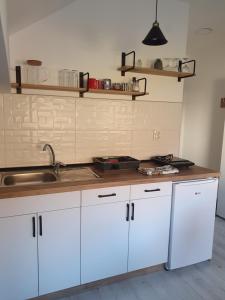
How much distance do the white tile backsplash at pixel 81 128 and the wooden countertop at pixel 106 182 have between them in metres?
0.40

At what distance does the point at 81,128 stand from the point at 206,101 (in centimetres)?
252

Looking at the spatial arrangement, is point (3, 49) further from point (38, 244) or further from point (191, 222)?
point (191, 222)

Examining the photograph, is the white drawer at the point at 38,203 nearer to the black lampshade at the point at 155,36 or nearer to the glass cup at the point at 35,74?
the glass cup at the point at 35,74

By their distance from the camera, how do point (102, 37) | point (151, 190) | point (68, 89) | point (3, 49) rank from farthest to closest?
point (102, 37)
point (68, 89)
point (151, 190)
point (3, 49)

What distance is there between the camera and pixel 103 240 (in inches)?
76.0

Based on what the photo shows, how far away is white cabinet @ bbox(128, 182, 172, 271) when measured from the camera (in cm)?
203

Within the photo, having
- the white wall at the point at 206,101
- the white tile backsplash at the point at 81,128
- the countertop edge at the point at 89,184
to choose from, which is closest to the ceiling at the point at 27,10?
the white tile backsplash at the point at 81,128

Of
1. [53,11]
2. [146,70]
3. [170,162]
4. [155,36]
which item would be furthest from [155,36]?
[170,162]

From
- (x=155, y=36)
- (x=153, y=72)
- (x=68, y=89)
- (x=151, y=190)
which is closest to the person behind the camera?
(x=155, y=36)

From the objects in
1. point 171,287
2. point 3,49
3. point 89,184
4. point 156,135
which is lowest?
point 171,287

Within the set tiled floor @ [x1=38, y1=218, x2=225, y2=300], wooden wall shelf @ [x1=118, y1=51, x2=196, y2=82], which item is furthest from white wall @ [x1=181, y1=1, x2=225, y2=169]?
tiled floor @ [x1=38, y1=218, x2=225, y2=300]

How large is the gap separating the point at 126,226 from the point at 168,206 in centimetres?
43

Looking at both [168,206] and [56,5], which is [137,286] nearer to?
[168,206]

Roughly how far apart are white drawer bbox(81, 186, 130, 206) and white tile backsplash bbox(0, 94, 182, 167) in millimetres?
643
